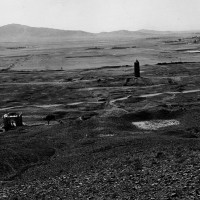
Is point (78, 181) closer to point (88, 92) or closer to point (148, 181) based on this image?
point (148, 181)

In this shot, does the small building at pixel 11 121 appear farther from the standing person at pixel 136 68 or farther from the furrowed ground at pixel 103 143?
the standing person at pixel 136 68

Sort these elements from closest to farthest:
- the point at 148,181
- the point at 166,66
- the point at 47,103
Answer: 1. the point at 148,181
2. the point at 47,103
3. the point at 166,66

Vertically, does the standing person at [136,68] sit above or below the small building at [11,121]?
above

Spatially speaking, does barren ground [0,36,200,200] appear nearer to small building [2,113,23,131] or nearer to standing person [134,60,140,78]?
small building [2,113,23,131]

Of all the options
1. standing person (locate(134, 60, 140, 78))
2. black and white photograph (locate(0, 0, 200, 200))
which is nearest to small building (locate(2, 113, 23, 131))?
black and white photograph (locate(0, 0, 200, 200))

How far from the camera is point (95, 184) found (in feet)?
45.8

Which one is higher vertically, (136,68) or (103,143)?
(136,68)

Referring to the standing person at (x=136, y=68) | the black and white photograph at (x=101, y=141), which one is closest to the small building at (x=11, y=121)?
the black and white photograph at (x=101, y=141)

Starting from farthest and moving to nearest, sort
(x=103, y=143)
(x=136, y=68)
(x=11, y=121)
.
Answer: (x=136, y=68) → (x=11, y=121) → (x=103, y=143)

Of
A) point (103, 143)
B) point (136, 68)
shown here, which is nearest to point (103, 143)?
point (103, 143)

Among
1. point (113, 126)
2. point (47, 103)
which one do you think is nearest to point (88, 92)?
point (47, 103)

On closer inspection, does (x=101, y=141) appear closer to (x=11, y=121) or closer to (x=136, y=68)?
(x=11, y=121)

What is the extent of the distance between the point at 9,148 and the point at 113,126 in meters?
7.54

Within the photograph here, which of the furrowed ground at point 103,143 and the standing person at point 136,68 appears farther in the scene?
the standing person at point 136,68
